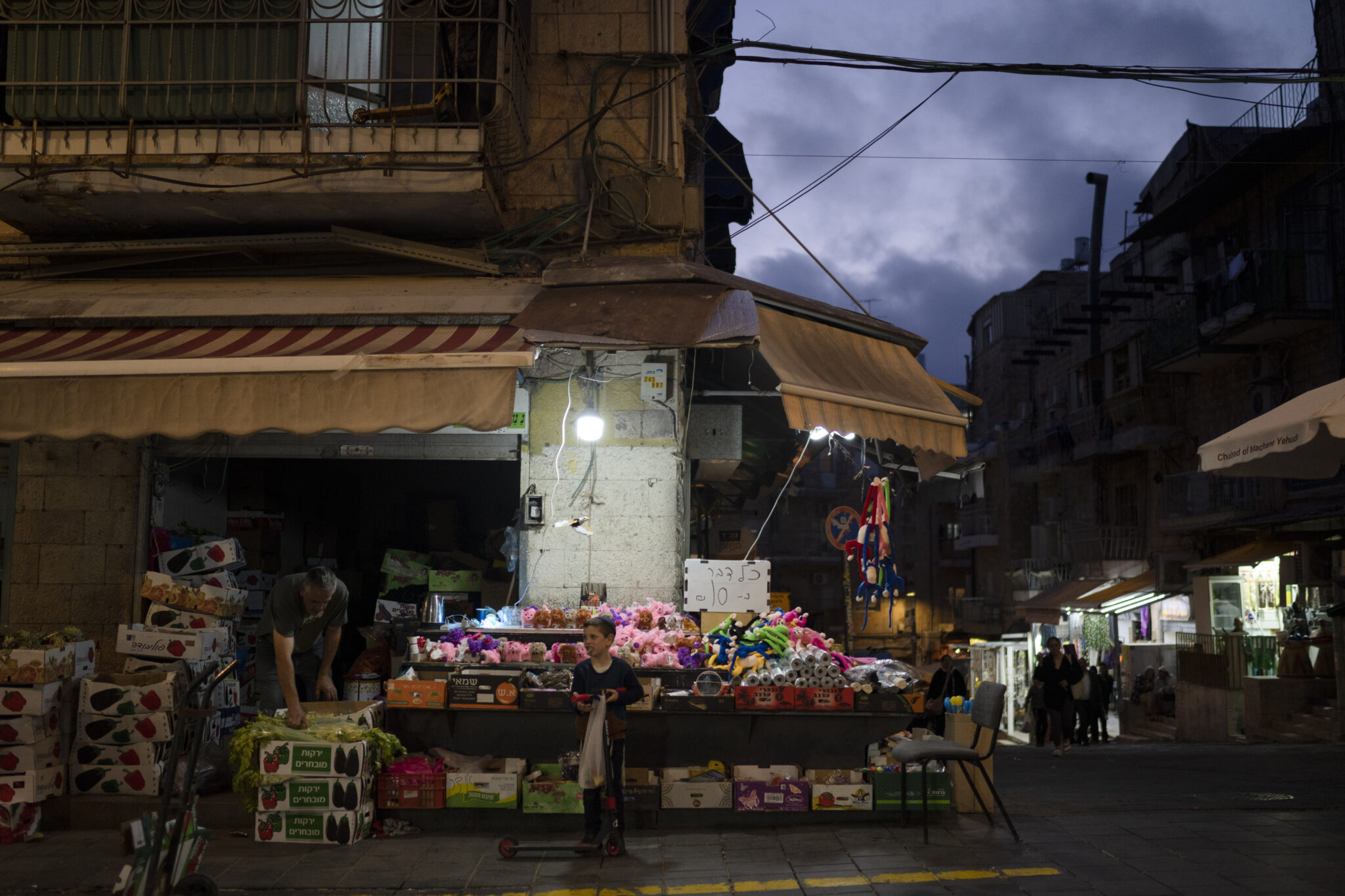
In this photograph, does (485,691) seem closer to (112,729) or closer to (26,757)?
(112,729)

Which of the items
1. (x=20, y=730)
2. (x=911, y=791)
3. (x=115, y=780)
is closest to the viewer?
(x=20, y=730)

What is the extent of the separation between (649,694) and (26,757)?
4482 millimetres

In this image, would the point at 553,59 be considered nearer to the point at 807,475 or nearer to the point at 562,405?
the point at 562,405

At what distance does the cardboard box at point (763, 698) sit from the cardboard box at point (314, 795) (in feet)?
8.99

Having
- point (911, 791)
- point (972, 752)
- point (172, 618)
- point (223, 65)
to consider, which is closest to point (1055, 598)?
point (911, 791)

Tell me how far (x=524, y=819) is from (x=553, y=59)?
22.2 ft

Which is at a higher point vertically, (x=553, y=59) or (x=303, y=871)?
(x=553, y=59)

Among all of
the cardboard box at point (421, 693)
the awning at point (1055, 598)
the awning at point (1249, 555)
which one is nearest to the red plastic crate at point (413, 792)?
the cardboard box at point (421, 693)

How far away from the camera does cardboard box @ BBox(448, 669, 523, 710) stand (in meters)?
7.70

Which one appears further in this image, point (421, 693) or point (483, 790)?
point (421, 693)

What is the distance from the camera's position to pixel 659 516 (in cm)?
923

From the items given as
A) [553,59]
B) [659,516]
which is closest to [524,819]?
[659,516]

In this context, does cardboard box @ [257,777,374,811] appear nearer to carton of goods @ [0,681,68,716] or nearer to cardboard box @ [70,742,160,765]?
cardboard box @ [70,742,160,765]

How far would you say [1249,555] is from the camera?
22.0 m
